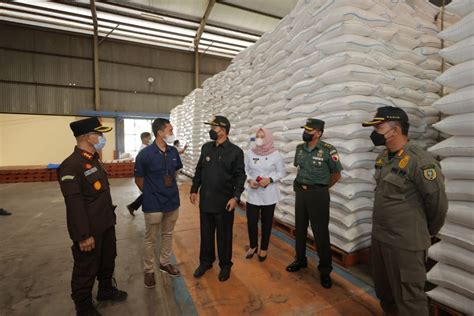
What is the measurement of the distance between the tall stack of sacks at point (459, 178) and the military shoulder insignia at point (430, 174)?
431 mm

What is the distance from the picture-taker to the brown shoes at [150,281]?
228 centimetres

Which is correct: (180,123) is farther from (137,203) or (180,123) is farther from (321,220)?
(321,220)

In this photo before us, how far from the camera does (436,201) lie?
140cm

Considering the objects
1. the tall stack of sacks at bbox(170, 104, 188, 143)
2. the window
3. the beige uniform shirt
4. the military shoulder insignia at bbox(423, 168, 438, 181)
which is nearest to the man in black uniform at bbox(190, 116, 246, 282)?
the beige uniform shirt

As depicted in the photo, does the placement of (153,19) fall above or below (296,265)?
above

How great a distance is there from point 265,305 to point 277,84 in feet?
9.22

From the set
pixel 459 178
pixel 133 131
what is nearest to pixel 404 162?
pixel 459 178

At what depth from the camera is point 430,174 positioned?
4.61 feet

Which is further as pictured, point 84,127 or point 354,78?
point 354,78

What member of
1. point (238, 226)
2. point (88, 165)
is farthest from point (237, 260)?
point (88, 165)

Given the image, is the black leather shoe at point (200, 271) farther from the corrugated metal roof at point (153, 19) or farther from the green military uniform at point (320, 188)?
the corrugated metal roof at point (153, 19)

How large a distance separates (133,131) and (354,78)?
1220 cm

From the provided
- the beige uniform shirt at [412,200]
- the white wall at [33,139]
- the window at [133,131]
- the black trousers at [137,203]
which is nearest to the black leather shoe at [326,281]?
the beige uniform shirt at [412,200]

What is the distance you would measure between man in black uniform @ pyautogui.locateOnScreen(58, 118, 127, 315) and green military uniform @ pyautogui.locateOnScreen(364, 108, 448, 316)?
6.61ft
